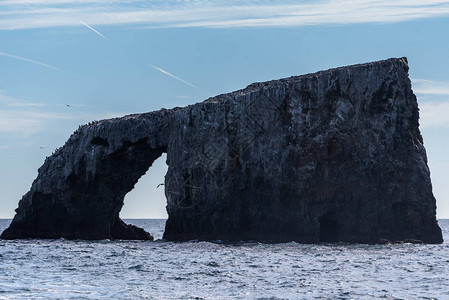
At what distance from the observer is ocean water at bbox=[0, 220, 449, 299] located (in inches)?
937

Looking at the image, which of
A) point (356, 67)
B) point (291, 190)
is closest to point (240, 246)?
point (291, 190)

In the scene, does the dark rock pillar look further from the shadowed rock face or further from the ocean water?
the ocean water

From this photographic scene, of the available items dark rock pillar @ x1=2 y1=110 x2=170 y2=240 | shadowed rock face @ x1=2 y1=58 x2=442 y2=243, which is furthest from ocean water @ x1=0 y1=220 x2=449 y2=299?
dark rock pillar @ x1=2 y1=110 x2=170 y2=240

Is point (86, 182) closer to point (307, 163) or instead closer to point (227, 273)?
point (307, 163)

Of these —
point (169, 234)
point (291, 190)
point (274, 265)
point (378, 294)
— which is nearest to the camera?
point (378, 294)

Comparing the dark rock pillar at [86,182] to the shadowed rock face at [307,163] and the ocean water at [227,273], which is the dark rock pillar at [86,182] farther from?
the ocean water at [227,273]

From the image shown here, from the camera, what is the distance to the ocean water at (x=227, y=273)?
937 inches

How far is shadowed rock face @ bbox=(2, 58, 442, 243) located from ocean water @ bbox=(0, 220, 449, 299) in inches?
226

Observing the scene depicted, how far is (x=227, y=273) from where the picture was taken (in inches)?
1151

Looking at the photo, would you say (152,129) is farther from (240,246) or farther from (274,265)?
(274,265)

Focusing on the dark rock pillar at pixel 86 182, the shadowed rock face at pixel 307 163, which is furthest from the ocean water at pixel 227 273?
the dark rock pillar at pixel 86 182

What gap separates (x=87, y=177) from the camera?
57.5 meters

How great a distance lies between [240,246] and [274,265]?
474 inches

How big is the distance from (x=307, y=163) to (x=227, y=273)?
837 inches
